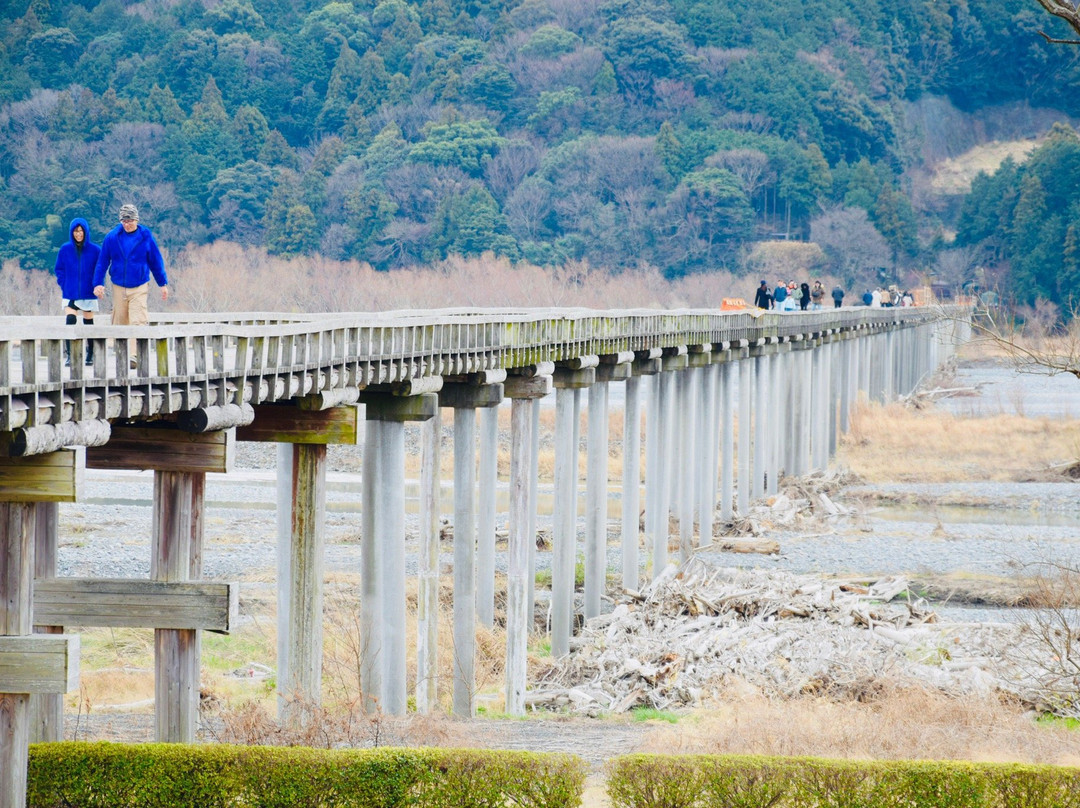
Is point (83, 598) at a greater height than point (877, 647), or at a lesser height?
greater

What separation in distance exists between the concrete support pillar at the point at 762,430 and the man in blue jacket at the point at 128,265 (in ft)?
92.2

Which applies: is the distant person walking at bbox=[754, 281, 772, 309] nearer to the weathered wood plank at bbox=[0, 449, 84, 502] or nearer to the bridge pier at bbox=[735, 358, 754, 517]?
the bridge pier at bbox=[735, 358, 754, 517]

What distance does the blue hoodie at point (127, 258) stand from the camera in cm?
1305

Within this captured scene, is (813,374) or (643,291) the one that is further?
(643,291)

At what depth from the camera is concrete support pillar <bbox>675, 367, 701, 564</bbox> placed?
31844mm

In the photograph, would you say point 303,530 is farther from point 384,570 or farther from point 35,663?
point 35,663

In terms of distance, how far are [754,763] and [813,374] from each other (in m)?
38.8

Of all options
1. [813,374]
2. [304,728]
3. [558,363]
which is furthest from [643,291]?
[304,728]

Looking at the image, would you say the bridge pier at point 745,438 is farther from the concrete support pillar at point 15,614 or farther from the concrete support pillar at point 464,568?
the concrete support pillar at point 15,614

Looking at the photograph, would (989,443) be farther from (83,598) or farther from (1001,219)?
(1001,219)

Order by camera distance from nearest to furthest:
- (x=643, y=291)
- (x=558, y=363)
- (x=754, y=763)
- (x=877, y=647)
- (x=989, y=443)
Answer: (x=754, y=763), (x=877, y=647), (x=558, y=363), (x=989, y=443), (x=643, y=291)

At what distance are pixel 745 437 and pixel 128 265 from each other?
25.7 m

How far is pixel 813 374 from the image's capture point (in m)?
50.3

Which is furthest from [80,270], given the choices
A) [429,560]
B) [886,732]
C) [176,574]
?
[886,732]
